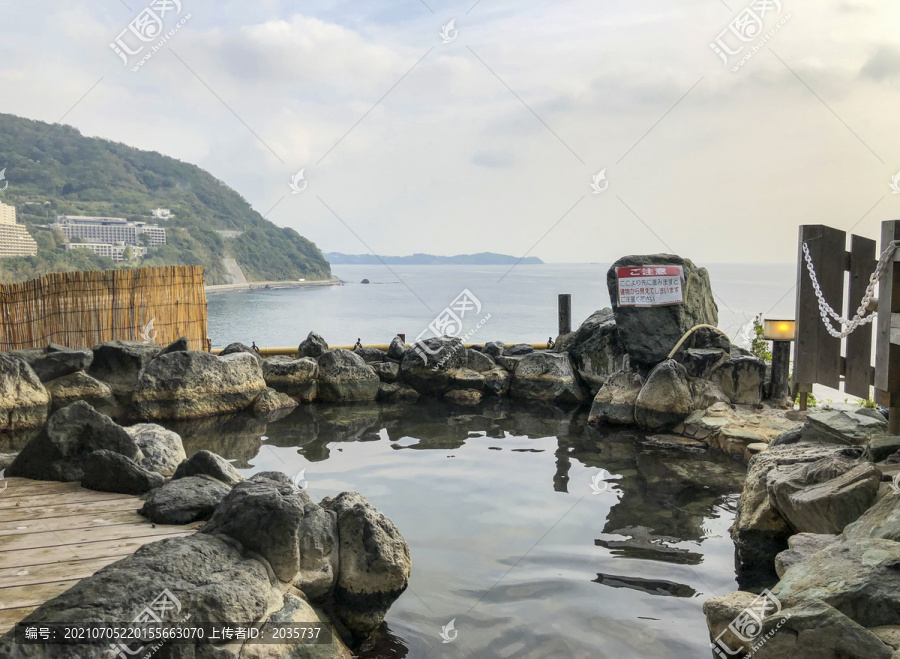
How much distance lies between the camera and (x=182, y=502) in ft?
12.4

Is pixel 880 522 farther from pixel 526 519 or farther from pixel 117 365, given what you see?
pixel 117 365

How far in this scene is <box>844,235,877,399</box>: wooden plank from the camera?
5438mm

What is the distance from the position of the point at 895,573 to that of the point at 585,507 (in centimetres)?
292

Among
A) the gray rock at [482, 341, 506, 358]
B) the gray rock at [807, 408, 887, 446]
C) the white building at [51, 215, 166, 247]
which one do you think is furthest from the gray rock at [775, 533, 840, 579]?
the white building at [51, 215, 166, 247]

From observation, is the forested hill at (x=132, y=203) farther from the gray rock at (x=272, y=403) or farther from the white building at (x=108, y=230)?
the gray rock at (x=272, y=403)

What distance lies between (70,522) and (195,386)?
5.78 m

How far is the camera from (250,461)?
23.7ft

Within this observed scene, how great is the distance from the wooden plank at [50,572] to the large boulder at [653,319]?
775 centimetres

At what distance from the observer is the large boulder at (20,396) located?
829 cm

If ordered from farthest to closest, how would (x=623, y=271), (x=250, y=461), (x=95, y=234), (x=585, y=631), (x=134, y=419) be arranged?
(x=95, y=234) → (x=623, y=271) → (x=134, y=419) → (x=250, y=461) → (x=585, y=631)

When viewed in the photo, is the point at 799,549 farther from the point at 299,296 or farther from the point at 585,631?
the point at 299,296

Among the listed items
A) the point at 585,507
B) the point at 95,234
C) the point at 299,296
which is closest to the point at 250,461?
the point at 585,507

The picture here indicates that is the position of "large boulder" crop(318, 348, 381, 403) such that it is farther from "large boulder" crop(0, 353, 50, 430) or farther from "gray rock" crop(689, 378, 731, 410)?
"gray rock" crop(689, 378, 731, 410)

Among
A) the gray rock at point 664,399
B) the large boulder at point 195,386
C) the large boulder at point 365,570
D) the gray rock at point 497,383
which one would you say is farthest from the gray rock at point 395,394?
the large boulder at point 365,570
